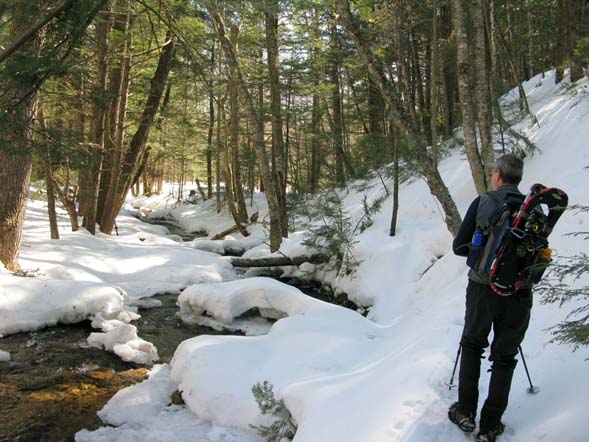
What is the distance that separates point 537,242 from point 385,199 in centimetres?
1083

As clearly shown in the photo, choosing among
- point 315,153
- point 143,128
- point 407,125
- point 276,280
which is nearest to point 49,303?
point 276,280

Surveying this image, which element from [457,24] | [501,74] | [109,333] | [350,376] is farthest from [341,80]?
[350,376]

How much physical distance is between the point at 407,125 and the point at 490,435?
17.6ft

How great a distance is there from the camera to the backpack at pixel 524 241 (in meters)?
2.71

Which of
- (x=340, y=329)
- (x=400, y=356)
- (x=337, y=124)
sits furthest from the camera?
(x=337, y=124)

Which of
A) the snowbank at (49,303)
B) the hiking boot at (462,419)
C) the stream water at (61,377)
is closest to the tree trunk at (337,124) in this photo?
the snowbank at (49,303)

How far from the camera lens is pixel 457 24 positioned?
23.7ft

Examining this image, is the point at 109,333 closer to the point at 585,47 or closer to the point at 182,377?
the point at 182,377

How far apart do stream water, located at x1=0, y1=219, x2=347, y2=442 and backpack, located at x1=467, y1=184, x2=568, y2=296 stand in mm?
4238

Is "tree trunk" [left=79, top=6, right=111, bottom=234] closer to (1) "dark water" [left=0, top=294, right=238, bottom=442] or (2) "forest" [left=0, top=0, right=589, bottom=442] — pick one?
(2) "forest" [left=0, top=0, right=589, bottom=442]

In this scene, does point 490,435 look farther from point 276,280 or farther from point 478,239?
point 276,280

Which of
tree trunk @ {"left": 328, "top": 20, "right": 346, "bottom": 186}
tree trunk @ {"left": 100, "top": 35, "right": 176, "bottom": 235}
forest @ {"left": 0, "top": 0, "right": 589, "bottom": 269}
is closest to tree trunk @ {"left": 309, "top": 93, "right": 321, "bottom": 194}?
forest @ {"left": 0, "top": 0, "right": 589, "bottom": 269}

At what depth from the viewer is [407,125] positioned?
7352 mm

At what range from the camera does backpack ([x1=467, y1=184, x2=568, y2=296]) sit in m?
2.71
